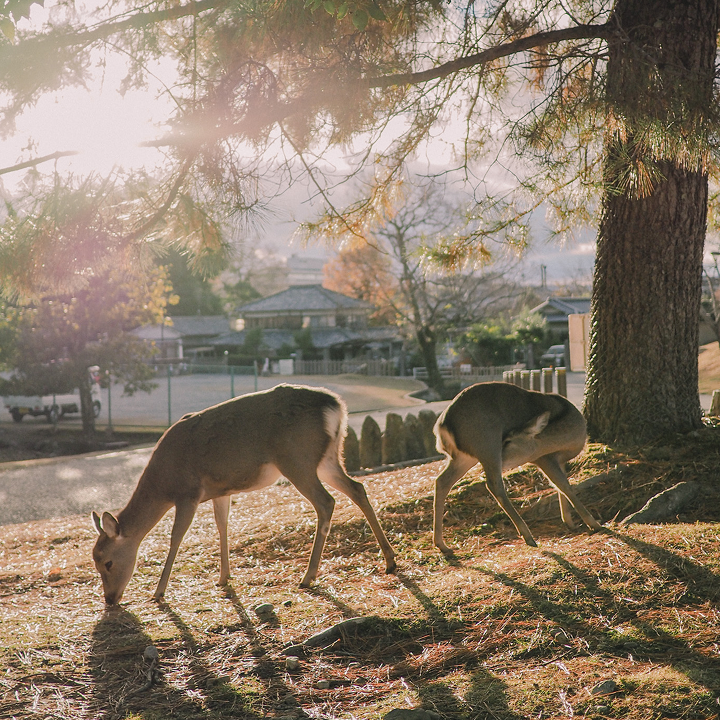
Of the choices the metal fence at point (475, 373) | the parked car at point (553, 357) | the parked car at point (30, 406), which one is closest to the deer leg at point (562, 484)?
the parked car at point (30, 406)

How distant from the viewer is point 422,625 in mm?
3395

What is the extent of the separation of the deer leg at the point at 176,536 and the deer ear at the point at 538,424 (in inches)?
84.6

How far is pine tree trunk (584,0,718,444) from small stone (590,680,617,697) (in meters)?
3.37

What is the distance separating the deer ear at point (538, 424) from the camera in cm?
465

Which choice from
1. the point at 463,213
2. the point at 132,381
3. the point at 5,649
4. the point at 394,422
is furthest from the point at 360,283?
the point at 5,649

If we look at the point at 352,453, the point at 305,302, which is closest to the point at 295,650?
the point at 352,453

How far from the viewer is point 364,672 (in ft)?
9.95

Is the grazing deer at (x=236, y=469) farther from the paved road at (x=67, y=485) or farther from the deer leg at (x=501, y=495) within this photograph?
the paved road at (x=67, y=485)

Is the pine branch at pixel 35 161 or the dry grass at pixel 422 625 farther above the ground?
the pine branch at pixel 35 161

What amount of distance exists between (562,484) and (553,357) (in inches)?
1398

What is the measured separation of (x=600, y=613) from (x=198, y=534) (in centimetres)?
376

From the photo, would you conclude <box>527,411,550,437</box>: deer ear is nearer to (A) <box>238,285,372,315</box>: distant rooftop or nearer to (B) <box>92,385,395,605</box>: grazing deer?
(B) <box>92,385,395,605</box>: grazing deer

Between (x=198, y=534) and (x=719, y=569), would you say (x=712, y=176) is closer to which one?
(x=719, y=569)

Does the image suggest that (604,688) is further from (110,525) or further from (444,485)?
(110,525)
